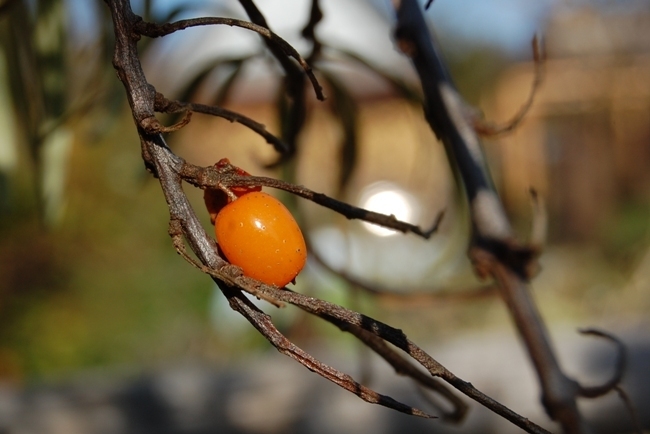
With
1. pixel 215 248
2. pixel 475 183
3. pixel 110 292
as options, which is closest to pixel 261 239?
pixel 215 248

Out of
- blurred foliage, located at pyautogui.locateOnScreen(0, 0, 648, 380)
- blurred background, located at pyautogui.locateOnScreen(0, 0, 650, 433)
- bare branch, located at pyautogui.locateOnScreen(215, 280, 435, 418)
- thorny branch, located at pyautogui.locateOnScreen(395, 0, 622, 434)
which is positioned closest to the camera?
bare branch, located at pyautogui.locateOnScreen(215, 280, 435, 418)

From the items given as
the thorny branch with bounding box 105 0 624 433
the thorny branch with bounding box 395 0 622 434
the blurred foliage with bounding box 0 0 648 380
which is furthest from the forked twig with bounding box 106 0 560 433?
the blurred foliage with bounding box 0 0 648 380

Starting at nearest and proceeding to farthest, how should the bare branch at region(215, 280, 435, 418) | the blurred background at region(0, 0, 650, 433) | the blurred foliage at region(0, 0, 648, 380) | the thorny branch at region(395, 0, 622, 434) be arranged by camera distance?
A: 1. the bare branch at region(215, 280, 435, 418)
2. the thorny branch at region(395, 0, 622, 434)
3. the blurred background at region(0, 0, 650, 433)
4. the blurred foliage at region(0, 0, 648, 380)

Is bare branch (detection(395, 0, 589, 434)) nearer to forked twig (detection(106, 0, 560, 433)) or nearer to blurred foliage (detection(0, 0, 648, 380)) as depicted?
forked twig (detection(106, 0, 560, 433))

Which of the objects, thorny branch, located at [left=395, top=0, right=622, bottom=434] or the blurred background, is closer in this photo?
thorny branch, located at [left=395, top=0, right=622, bottom=434]

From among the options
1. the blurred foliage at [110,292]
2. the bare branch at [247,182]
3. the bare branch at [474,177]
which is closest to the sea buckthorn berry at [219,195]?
the bare branch at [247,182]

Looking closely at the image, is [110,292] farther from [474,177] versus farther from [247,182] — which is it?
[247,182]

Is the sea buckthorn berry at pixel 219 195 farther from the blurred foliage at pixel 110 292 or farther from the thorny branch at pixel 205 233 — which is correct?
the blurred foliage at pixel 110 292
